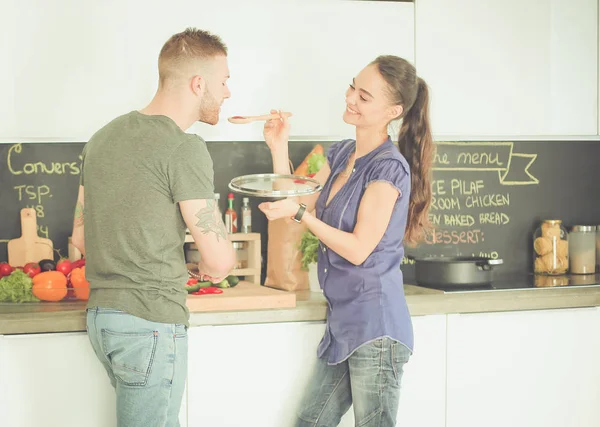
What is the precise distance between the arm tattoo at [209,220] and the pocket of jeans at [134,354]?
28 centimetres

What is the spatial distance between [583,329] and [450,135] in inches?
33.1

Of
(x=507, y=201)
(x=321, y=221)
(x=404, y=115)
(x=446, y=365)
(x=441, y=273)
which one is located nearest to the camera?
(x=321, y=221)

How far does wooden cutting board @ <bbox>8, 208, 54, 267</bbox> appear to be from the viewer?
3.05 meters

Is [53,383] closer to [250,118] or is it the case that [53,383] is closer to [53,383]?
[53,383]

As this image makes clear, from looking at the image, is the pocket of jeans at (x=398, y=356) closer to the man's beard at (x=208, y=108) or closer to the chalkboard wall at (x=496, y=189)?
the man's beard at (x=208, y=108)

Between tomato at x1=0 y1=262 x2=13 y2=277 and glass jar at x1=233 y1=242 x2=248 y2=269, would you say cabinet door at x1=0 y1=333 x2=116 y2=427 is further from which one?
glass jar at x1=233 y1=242 x2=248 y2=269

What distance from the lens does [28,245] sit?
305 cm

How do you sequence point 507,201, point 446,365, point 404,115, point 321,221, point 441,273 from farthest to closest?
1. point 507,201
2. point 441,273
3. point 446,365
4. point 404,115
5. point 321,221

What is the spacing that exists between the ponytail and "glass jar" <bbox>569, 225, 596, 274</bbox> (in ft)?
3.90

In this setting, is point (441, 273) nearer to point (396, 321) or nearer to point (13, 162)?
point (396, 321)

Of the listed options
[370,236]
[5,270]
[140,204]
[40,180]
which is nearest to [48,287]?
[5,270]

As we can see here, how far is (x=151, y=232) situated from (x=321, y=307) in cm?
82

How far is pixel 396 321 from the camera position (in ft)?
7.86

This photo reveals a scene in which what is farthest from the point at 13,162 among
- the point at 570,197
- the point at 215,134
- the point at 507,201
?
the point at 570,197
